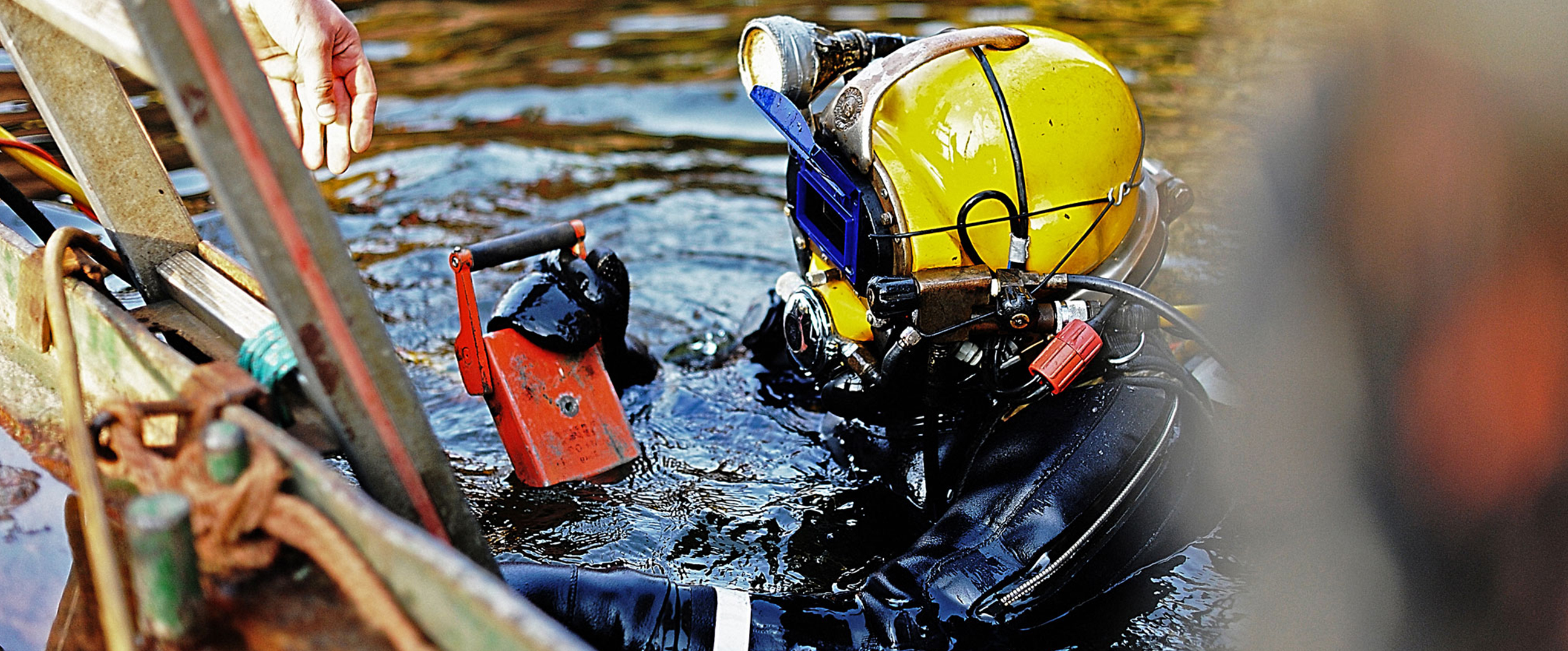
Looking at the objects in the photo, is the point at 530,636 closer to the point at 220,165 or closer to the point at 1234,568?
the point at 220,165

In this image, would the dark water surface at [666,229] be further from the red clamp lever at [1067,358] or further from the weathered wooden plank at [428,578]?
the weathered wooden plank at [428,578]

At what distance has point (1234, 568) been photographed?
2637mm

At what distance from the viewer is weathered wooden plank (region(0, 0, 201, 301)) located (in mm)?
1744

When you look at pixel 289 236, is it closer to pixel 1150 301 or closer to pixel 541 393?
pixel 1150 301

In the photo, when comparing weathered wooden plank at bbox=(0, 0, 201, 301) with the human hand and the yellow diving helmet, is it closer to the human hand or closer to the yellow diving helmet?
the human hand

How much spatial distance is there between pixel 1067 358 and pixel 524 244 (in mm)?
1430

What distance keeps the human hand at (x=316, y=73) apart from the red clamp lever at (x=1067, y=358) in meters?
1.39

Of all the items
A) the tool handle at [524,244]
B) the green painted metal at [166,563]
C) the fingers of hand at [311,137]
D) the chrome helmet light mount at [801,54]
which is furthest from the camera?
the tool handle at [524,244]

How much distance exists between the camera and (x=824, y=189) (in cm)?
242

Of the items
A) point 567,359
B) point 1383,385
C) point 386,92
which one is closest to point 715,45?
point 386,92

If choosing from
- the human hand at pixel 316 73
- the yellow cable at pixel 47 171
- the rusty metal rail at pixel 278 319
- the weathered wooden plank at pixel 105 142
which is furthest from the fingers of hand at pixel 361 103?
the yellow cable at pixel 47 171

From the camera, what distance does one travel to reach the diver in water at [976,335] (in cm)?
211

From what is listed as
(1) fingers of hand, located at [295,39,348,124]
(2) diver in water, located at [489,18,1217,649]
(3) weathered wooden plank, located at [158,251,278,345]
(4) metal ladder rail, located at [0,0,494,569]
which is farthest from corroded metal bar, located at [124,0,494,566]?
(1) fingers of hand, located at [295,39,348,124]

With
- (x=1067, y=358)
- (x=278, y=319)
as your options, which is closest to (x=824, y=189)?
(x=1067, y=358)
